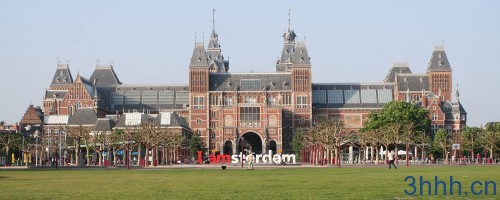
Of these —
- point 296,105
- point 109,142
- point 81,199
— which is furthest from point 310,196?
point 296,105

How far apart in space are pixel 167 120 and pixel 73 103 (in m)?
28.4

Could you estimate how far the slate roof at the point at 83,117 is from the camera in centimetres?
17675

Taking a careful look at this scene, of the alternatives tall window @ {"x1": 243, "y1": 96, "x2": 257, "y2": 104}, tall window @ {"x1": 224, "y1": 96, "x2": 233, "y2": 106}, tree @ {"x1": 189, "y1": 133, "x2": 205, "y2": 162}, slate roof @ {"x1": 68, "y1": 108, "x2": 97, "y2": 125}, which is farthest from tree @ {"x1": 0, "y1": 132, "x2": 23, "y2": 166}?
tall window @ {"x1": 243, "y1": 96, "x2": 257, "y2": 104}

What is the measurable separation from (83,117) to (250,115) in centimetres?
3272

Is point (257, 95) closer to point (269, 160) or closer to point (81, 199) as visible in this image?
point (269, 160)

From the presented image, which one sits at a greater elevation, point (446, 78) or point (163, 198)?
point (446, 78)

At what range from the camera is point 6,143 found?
433 ft

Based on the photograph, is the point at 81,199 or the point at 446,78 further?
the point at 446,78

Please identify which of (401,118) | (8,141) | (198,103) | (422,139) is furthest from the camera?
(198,103)

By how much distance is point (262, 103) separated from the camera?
19062cm

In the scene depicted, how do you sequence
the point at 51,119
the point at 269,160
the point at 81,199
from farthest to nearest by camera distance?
the point at 51,119, the point at 269,160, the point at 81,199

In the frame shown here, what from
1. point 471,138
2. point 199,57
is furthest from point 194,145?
point 471,138

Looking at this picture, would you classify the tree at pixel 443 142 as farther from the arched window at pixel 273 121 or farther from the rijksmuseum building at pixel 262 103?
the arched window at pixel 273 121

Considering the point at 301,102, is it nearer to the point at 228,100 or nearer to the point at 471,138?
the point at 228,100
